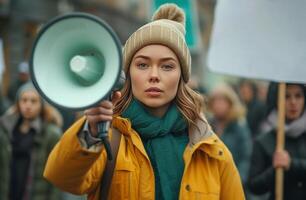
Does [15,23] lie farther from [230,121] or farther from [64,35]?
[64,35]

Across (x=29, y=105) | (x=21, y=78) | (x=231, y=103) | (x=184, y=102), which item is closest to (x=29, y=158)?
(x=29, y=105)

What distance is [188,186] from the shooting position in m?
3.84

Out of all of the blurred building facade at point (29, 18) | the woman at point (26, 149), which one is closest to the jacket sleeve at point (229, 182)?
the woman at point (26, 149)

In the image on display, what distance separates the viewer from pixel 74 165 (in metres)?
3.49

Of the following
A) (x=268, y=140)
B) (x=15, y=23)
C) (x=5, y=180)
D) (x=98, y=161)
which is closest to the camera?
(x=98, y=161)

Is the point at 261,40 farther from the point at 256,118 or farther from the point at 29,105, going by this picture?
the point at 256,118

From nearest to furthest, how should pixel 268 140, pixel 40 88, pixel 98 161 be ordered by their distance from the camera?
pixel 40 88 → pixel 98 161 → pixel 268 140

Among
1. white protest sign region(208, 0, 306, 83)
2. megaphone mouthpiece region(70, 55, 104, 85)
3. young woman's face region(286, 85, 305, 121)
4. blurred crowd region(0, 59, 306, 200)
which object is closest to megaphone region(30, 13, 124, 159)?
megaphone mouthpiece region(70, 55, 104, 85)

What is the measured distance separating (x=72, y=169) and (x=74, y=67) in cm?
43

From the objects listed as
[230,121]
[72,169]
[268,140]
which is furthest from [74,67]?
[230,121]

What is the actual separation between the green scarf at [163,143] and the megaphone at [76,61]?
44cm

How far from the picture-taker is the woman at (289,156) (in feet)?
19.8

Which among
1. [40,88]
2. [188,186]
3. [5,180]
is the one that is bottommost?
[5,180]

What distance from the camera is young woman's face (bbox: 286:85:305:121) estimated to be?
6.29 meters
